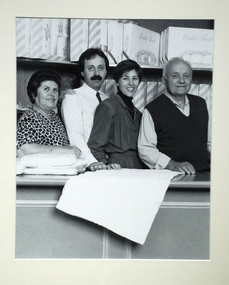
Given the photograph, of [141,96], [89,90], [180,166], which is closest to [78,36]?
[89,90]

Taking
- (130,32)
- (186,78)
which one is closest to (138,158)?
(186,78)

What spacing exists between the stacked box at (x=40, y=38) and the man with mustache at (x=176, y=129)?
79cm

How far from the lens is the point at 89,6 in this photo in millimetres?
2666

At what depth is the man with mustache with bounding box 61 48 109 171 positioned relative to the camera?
267cm

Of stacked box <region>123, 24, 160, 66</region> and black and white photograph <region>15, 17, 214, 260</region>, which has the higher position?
stacked box <region>123, 24, 160, 66</region>

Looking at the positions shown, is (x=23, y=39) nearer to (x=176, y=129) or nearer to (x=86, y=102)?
(x=86, y=102)

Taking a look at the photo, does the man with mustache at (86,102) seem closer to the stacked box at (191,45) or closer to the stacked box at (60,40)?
the stacked box at (60,40)

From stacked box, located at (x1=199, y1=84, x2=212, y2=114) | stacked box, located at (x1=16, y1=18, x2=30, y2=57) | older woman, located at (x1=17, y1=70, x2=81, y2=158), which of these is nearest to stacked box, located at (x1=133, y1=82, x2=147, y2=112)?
stacked box, located at (x1=199, y1=84, x2=212, y2=114)

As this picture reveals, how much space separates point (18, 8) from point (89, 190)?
1.32 m

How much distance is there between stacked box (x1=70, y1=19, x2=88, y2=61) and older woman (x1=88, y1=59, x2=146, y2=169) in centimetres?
27

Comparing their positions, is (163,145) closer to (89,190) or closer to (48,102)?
(89,190)

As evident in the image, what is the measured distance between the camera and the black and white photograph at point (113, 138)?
2643 millimetres

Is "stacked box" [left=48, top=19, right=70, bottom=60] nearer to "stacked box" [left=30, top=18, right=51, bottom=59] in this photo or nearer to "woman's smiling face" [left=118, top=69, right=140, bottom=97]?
"stacked box" [left=30, top=18, right=51, bottom=59]

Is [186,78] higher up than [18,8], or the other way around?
[18,8]
